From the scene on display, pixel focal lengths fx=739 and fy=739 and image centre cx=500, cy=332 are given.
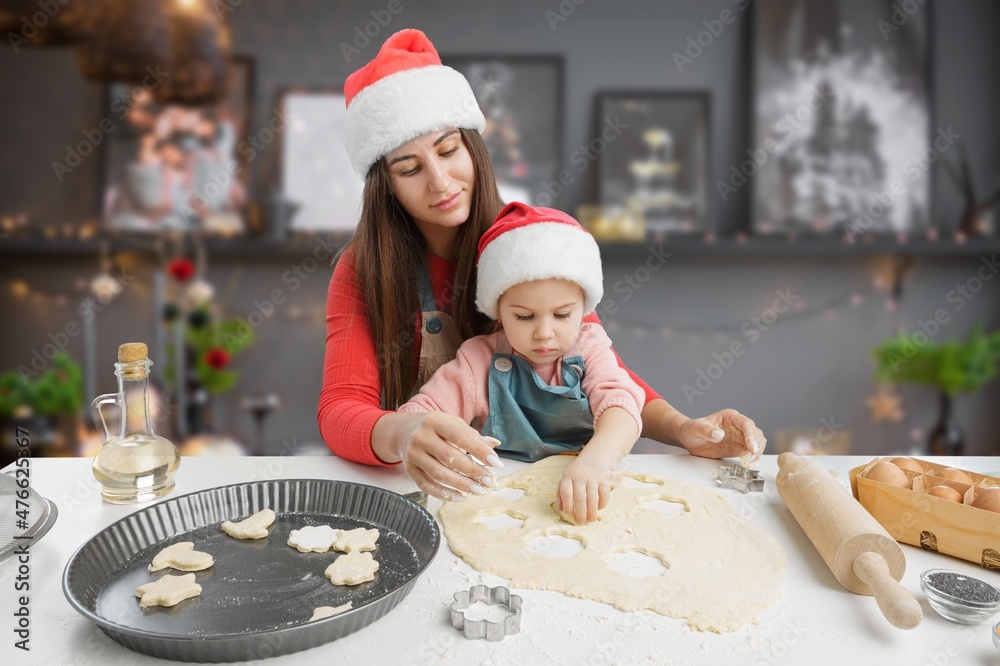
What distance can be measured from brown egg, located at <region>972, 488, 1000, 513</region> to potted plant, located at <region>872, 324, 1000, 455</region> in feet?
8.06

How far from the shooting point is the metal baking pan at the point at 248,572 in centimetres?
68

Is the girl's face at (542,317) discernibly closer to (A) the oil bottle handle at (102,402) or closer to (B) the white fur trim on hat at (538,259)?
(B) the white fur trim on hat at (538,259)

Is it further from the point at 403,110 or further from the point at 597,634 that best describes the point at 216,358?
the point at 597,634

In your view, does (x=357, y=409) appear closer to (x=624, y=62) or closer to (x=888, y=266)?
(x=624, y=62)

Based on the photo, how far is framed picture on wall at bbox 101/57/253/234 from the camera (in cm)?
296

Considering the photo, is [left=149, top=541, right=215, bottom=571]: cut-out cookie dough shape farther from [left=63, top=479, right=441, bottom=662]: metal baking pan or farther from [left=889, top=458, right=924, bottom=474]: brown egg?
[left=889, top=458, right=924, bottom=474]: brown egg

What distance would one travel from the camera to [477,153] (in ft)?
4.80

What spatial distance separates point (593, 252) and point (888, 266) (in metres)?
2.38

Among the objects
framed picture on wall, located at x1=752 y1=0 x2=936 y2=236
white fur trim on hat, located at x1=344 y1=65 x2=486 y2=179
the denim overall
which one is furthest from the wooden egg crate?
framed picture on wall, located at x1=752 y1=0 x2=936 y2=236

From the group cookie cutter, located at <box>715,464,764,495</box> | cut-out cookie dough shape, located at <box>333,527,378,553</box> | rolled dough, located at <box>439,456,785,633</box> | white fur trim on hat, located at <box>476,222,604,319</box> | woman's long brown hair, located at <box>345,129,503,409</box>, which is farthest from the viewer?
woman's long brown hair, located at <box>345,129,503,409</box>

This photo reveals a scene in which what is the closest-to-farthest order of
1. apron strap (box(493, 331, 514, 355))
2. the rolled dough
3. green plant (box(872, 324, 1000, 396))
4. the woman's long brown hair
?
1. the rolled dough
2. apron strap (box(493, 331, 514, 355))
3. the woman's long brown hair
4. green plant (box(872, 324, 1000, 396))

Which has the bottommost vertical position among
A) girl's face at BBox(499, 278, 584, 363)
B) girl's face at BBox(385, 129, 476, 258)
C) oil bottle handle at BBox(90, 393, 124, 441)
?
oil bottle handle at BBox(90, 393, 124, 441)

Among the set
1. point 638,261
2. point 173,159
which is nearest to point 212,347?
point 173,159

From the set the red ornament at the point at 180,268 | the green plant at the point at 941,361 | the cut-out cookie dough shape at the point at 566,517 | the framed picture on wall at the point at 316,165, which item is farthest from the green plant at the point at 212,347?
the green plant at the point at 941,361
